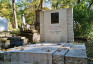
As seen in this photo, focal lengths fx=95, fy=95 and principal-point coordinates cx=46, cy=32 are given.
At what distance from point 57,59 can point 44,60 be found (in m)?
0.42

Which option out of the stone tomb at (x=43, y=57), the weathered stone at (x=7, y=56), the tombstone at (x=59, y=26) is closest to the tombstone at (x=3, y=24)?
the tombstone at (x=59, y=26)

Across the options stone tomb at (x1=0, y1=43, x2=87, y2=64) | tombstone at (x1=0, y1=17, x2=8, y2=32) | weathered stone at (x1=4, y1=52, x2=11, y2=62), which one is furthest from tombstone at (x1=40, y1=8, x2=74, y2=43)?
tombstone at (x1=0, y1=17, x2=8, y2=32)

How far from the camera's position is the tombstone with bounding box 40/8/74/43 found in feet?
21.3

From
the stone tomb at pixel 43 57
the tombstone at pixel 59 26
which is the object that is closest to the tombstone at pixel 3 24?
the tombstone at pixel 59 26

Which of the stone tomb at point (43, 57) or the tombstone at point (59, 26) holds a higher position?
the tombstone at point (59, 26)

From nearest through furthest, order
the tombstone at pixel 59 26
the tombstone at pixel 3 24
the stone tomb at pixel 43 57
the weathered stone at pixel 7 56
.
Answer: the stone tomb at pixel 43 57, the weathered stone at pixel 7 56, the tombstone at pixel 59 26, the tombstone at pixel 3 24

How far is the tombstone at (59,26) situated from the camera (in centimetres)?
650

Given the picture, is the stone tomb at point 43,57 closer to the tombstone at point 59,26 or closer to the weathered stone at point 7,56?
the weathered stone at point 7,56

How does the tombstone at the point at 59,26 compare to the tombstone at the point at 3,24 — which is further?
the tombstone at the point at 3,24

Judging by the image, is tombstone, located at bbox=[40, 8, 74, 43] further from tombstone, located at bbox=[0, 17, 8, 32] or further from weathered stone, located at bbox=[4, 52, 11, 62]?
tombstone, located at bbox=[0, 17, 8, 32]

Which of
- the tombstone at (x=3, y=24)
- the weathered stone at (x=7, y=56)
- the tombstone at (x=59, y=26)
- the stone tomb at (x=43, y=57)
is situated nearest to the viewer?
the stone tomb at (x=43, y=57)

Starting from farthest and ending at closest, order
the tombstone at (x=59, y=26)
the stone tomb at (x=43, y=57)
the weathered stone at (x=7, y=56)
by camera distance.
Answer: the tombstone at (x=59, y=26), the weathered stone at (x=7, y=56), the stone tomb at (x=43, y=57)

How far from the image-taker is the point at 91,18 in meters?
10.5

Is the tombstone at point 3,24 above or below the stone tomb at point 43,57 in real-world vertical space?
above
